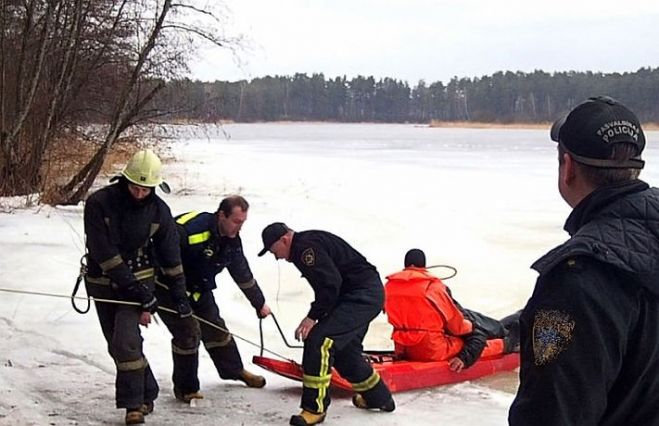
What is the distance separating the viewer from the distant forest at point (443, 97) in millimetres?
78125

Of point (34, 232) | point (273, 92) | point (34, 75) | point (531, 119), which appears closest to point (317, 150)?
point (34, 75)

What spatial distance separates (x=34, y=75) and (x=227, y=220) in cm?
983

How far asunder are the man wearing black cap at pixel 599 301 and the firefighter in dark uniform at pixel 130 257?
11.4ft

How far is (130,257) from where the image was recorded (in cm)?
530

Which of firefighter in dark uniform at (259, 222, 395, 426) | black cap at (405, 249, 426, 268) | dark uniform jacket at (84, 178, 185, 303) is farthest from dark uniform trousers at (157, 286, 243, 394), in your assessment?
black cap at (405, 249, 426, 268)

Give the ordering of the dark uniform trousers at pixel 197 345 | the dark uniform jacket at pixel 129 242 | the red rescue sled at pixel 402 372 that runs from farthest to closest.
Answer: the red rescue sled at pixel 402 372, the dark uniform trousers at pixel 197 345, the dark uniform jacket at pixel 129 242

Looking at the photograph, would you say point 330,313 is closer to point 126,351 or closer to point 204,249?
point 204,249

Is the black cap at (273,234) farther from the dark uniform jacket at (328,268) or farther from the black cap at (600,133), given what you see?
the black cap at (600,133)

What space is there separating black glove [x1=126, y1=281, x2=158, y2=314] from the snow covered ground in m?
0.75

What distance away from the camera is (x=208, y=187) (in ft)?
68.8

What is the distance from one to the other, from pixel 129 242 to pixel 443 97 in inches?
4430

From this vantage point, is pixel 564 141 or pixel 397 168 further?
pixel 397 168

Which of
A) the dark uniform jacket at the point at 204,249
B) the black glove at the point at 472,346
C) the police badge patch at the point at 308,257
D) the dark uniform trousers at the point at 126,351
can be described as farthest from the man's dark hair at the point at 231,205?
the black glove at the point at 472,346

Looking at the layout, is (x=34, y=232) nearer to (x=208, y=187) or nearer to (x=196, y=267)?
(x=196, y=267)
